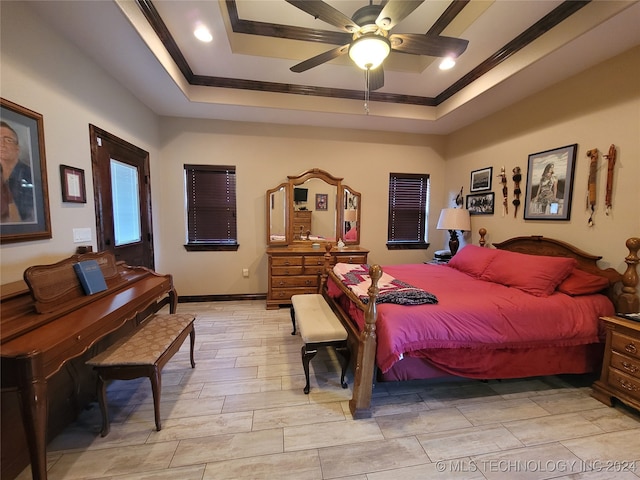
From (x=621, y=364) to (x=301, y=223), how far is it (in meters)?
3.56

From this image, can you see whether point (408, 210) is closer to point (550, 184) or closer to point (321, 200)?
point (321, 200)

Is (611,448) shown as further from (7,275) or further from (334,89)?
(334,89)

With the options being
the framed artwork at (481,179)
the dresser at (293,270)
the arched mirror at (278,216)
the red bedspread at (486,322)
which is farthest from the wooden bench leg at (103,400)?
the framed artwork at (481,179)

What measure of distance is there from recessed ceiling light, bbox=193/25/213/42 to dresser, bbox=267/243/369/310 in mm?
2502

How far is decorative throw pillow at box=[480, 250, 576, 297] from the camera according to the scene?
7.45 ft

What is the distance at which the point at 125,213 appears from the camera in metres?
2.98

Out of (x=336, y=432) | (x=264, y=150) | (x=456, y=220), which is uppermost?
(x=264, y=150)

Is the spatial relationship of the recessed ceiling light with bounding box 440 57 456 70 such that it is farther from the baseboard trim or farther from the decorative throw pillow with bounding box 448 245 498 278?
the baseboard trim

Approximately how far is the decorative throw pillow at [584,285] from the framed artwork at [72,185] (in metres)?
4.21

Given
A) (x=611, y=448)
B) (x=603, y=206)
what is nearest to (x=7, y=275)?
(x=611, y=448)

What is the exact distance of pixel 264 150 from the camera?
4000 millimetres

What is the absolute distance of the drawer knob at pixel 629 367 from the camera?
1.78 m

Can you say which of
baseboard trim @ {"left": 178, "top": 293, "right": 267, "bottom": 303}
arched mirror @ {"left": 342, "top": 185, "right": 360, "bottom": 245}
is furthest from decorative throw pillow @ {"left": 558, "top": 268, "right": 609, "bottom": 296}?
baseboard trim @ {"left": 178, "top": 293, "right": 267, "bottom": 303}

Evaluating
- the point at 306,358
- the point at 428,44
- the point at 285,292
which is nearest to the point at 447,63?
the point at 428,44
